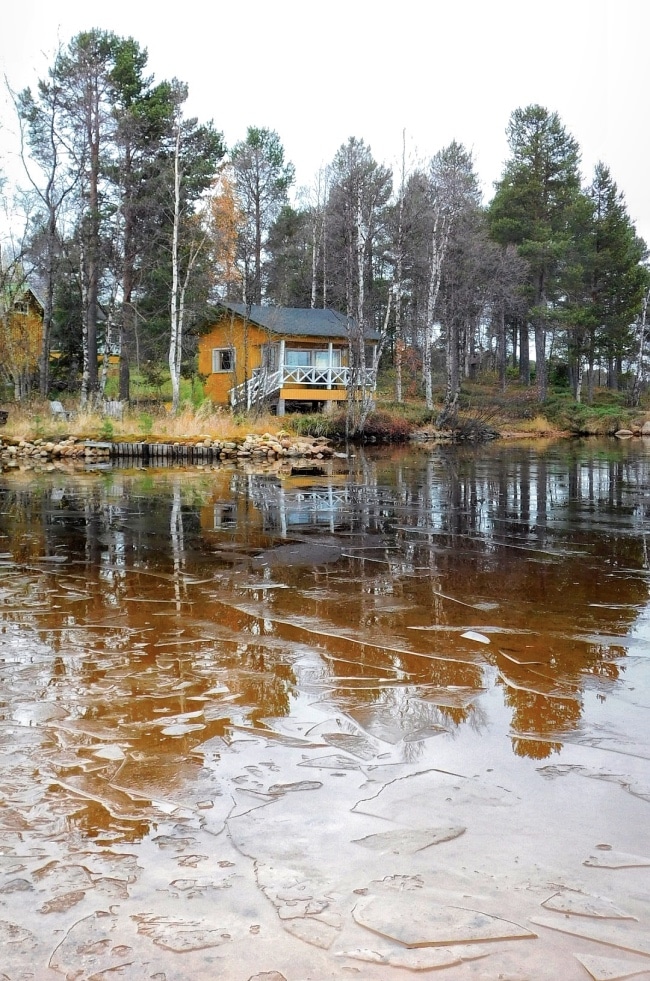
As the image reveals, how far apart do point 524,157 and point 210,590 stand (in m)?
46.1

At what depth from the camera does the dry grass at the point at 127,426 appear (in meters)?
25.6

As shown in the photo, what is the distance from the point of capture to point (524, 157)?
46.3 m

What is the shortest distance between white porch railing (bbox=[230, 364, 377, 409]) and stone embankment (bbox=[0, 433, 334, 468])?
402 inches

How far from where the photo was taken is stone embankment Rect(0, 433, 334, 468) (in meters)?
24.7

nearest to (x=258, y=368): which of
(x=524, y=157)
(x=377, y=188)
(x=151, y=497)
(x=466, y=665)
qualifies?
(x=377, y=188)

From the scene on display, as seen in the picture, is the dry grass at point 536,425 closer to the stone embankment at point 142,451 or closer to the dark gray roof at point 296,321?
the dark gray roof at point 296,321

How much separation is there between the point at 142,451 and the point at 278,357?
1486cm

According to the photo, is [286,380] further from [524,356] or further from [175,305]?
[524,356]

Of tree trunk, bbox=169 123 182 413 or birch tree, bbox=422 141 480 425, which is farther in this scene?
birch tree, bbox=422 141 480 425

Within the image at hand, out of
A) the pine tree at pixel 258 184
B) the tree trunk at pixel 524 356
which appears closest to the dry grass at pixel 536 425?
the tree trunk at pixel 524 356

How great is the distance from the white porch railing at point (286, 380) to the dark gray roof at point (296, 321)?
164 centimetres

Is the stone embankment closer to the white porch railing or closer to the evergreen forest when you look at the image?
the evergreen forest

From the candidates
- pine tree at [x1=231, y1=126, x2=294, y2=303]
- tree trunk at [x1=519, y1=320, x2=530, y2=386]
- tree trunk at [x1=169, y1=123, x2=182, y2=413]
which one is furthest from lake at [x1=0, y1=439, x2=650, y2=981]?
tree trunk at [x1=519, y1=320, x2=530, y2=386]

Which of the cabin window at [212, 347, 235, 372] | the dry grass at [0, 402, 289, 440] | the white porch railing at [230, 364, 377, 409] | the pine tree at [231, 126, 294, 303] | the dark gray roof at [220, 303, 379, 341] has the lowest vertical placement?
the dry grass at [0, 402, 289, 440]
